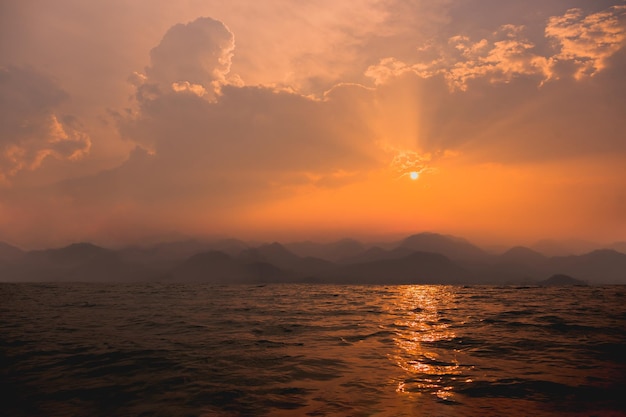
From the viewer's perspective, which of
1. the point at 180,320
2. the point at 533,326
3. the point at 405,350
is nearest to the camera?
the point at 405,350

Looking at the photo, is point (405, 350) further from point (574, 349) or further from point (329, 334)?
point (574, 349)

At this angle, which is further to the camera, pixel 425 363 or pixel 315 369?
pixel 425 363

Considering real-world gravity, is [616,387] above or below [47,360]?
above

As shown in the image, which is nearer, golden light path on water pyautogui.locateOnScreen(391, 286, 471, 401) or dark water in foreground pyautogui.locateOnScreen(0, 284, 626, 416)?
dark water in foreground pyautogui.locateOnScreen(0, 284, 626, 416)

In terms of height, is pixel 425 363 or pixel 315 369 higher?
pixel 425 363

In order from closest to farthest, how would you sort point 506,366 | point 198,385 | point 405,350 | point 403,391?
point 403,391 < point 198,385 < point 506,366 < point 405,350

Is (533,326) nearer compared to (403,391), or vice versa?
(403,391)

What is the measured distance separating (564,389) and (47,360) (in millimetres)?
16378

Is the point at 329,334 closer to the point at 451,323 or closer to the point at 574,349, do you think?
the point at 451,323

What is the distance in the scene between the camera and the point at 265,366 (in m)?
11.9

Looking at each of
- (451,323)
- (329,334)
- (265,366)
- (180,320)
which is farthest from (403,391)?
(180,320)

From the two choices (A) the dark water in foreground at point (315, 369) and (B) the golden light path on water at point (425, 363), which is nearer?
(A) the dark water in foreground at point (315, 369)

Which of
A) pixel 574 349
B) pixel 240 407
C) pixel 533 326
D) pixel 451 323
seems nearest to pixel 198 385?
pixel 240 407

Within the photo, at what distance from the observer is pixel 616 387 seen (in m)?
9.40
